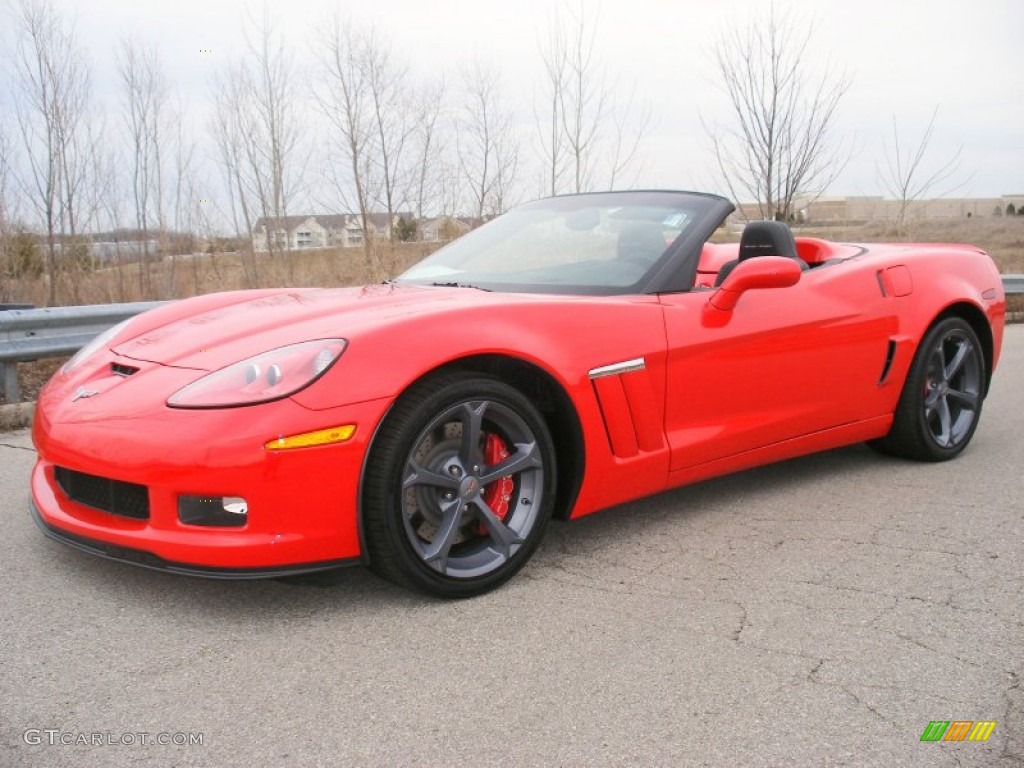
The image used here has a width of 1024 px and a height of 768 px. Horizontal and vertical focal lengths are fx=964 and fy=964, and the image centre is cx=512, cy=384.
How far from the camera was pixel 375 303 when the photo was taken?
3.14m

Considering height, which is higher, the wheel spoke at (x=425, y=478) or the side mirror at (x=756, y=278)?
the side mirror at (x=756, y=278)

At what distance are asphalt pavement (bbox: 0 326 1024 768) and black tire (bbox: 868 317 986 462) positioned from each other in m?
0.79

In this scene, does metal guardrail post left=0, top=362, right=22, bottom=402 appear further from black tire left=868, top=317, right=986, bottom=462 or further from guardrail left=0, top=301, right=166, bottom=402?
black tire left=868, top=317, right=986, bottom=462

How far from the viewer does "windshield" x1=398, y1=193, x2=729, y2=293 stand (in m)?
3.54

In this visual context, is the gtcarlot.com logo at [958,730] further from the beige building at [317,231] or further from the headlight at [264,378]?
the beige building at [317,231]

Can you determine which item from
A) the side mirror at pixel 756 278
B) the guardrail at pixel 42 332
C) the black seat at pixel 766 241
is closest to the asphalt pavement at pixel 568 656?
the side mirror at pixel 756 278

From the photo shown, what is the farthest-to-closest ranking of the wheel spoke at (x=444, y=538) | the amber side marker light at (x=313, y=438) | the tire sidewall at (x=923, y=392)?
the tire sidewall at (x=923, y=392), the wheel spoke at (x=444, y=538), the amber side marker light at (x=313, y=438)

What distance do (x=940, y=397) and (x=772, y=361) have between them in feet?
4.24

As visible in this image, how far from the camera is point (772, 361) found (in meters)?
3.59

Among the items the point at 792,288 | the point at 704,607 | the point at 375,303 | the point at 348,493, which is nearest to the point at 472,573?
the point at 348,493

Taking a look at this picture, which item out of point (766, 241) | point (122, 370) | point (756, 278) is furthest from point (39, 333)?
point (756, 278)

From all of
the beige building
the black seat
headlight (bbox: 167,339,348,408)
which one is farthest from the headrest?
the beige building

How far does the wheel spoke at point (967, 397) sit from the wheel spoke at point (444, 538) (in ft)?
9.06

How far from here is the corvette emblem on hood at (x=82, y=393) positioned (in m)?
2.89
